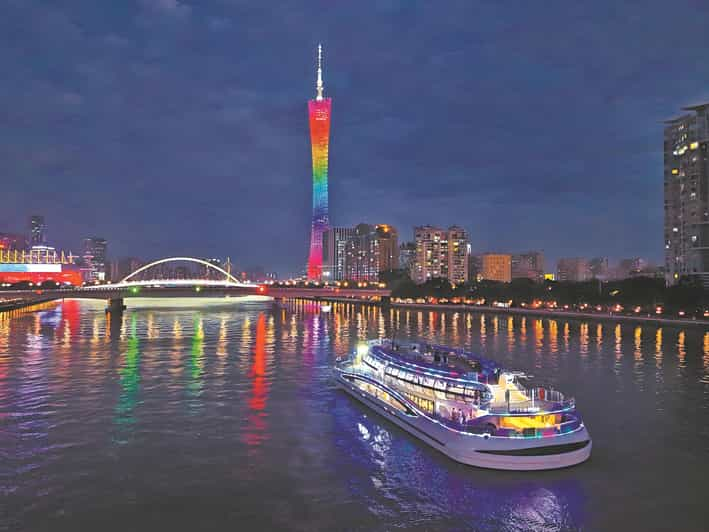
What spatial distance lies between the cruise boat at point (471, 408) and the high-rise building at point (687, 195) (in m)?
83.6

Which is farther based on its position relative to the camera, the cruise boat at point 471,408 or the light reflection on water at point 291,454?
the cruise boat at point 471,408

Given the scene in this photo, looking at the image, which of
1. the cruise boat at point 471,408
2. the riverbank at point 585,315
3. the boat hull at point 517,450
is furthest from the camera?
the riverbank at point 585,315

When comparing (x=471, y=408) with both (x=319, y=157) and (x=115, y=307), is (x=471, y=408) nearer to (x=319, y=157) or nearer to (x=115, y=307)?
(x=115, y=307)

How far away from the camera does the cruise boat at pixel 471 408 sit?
738 inches

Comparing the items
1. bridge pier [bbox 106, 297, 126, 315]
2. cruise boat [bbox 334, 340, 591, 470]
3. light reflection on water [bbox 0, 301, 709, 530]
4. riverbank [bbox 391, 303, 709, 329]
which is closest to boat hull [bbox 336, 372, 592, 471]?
cruise boat [bbox 334, 340, 591, 470]

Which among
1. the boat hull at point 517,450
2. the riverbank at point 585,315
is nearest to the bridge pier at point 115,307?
the riverbank at point 585,315

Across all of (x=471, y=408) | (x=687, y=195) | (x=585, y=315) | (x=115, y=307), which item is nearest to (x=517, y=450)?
(x=471, y=408)

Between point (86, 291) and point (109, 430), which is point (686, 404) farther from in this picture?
point (86, 291)

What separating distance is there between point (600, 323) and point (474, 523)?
7208 centimetres

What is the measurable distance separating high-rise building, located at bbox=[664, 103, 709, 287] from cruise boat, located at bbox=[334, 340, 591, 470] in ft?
274

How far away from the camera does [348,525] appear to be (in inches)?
587

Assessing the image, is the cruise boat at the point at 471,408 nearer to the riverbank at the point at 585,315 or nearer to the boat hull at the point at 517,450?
the boat hull at the point at 517,450

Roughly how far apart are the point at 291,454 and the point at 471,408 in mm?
6961

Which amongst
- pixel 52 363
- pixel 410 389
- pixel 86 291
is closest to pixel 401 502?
pixel 410 389
